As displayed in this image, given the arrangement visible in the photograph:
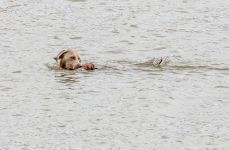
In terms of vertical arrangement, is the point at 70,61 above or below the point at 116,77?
above

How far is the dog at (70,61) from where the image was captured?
36.8 ft

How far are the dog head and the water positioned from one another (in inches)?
4.0

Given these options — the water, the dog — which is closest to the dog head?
the dog

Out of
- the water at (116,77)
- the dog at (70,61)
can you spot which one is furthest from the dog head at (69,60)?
the water at (116,77)

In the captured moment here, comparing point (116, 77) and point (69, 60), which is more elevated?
point (69, 60)

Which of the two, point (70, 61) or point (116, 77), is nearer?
point (116, 77)

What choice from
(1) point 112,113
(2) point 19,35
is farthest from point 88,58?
(1) point 112,113

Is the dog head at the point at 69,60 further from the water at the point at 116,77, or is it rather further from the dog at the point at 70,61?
the water at the point at 116,77

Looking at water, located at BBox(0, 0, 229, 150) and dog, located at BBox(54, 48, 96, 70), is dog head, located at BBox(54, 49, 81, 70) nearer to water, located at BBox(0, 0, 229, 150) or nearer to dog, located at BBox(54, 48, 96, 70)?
dog, located at BBox(54, 48, 96, 70)

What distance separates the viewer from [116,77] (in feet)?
35.8

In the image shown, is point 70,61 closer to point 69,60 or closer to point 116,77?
point 69,60

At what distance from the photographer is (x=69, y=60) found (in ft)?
36.9

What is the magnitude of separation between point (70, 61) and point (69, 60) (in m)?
0.02

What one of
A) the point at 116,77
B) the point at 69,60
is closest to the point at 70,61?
the point at 69,60
